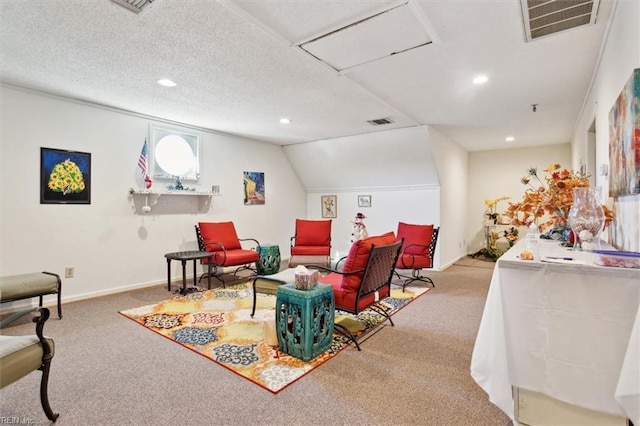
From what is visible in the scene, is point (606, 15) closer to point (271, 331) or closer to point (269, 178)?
point (271, 331)

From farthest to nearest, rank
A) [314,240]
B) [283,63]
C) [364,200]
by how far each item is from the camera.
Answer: [364,200], [314,240], [283,63]

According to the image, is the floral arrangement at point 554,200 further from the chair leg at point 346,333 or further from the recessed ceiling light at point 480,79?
the chair leg at point 346,333

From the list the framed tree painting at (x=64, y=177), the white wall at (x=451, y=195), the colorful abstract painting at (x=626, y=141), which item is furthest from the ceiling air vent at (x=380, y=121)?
the framed tree painting at (x=64, y=177)

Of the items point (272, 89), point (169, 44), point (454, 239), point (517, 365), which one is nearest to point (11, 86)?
point (169, 44)

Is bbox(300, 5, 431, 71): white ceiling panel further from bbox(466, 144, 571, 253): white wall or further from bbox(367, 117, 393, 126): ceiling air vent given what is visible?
bbox(466, 144, 571, 253): white wall

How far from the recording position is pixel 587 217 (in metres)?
1.85

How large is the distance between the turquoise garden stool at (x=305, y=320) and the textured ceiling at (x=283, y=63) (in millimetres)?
2063

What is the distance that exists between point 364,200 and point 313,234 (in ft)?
5.65

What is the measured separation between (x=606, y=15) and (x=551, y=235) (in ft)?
5.63

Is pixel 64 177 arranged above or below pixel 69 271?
above

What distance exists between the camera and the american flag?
4672 mm

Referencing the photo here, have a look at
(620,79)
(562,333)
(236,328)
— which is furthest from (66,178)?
(620,79)

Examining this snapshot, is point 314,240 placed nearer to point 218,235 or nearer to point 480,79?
point 218,235

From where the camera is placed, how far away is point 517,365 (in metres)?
1.60
